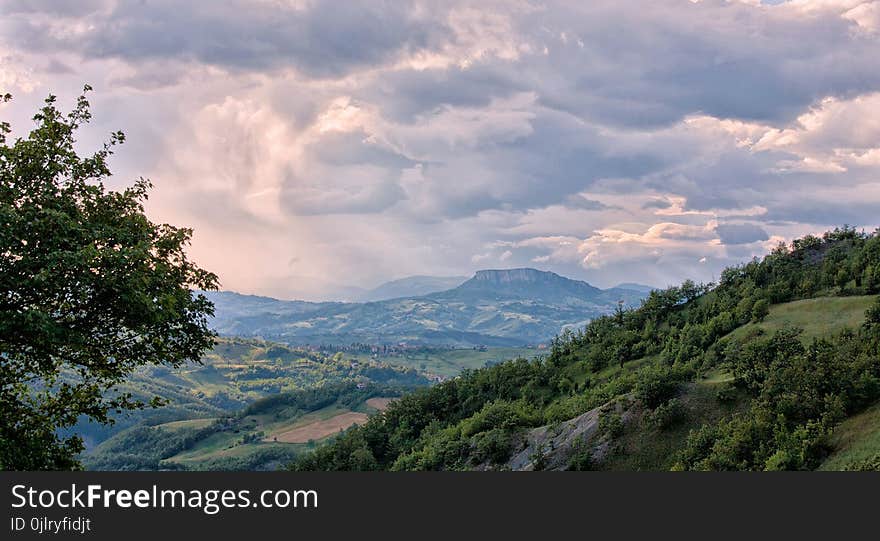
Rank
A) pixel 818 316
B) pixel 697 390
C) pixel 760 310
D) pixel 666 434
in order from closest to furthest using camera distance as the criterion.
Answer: pixel 666 434 < pixel 697 390 < pixel 818 316 < pixel 760 310

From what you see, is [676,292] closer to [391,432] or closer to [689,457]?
[391,432]

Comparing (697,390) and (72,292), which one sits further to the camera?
(697,390)

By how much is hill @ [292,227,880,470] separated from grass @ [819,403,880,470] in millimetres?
72

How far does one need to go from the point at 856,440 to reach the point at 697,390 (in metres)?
10.7

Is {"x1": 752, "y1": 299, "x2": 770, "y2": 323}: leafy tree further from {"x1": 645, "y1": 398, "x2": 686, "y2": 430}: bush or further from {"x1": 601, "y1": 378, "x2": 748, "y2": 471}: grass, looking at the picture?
{"x1": 645, "y1": 398, "x2": 686, "y2": 430}: bush

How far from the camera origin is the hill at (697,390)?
81.5 ft

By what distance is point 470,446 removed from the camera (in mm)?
44531

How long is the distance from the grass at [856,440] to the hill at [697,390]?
7 cm

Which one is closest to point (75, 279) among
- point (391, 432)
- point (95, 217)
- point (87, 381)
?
point (95, 217)

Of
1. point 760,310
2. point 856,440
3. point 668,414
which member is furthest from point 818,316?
point 856,440

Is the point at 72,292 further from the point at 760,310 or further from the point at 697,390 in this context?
the point at 760,310

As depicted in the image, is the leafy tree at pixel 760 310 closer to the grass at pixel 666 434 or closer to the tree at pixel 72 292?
the grass at pixel 666 434

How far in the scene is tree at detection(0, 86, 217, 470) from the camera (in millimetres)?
19172

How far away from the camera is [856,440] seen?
2180cm
